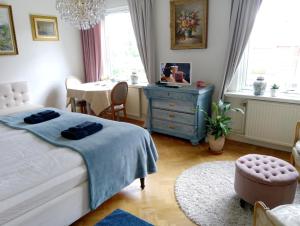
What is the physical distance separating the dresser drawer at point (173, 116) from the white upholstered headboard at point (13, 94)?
2157 millimetres

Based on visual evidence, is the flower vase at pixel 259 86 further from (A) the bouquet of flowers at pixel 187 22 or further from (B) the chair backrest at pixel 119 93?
(B) the chair backrest at pixel 119 93

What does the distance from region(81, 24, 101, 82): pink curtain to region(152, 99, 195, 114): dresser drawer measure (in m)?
1.73

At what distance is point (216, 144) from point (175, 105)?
0.82 meters

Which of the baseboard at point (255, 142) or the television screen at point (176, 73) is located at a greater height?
the television screen at point (176, 73)

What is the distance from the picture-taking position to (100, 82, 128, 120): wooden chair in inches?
156

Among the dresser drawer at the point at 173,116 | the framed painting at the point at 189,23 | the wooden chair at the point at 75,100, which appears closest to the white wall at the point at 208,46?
the framed painting at the point at 189,23

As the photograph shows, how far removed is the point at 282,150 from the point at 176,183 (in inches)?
66.1

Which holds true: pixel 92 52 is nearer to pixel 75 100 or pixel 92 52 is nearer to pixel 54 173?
pixel 75 100

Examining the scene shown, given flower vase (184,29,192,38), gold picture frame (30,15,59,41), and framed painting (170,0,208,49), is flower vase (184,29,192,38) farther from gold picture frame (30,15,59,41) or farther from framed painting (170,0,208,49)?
gold picture frame (30,15,59,41)

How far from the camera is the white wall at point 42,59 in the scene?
3.90 m

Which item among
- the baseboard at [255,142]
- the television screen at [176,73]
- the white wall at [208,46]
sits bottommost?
the baseboard at [255,142]

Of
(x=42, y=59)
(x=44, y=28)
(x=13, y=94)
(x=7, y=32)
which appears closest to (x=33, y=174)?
(x=13, y=94)

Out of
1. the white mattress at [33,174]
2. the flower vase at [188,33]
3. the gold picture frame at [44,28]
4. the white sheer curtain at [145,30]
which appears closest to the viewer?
the white mattress at [33,174]

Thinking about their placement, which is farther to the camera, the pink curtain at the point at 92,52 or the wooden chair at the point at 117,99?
the pink curtain at the point at 92,52
